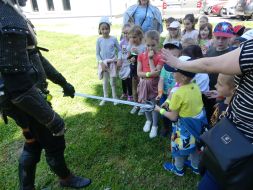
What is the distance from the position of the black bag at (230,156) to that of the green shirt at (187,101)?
94 centimetres

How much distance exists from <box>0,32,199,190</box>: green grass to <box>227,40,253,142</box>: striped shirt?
1574mm

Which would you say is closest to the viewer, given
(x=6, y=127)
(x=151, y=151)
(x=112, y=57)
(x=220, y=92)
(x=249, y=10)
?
(x=220, y=92)

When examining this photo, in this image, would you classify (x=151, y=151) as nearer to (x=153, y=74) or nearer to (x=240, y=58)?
(x=153, y=74)

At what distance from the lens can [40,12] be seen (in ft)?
71.7

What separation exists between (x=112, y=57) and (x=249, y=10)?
36.8 ft

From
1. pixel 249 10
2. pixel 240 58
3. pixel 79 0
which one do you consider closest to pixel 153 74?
pixel 240 58

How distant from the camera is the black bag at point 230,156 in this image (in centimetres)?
167

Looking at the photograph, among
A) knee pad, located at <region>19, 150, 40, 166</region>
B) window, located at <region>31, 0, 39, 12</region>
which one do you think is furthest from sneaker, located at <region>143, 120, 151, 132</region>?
window, located at <region>31, 0, 39, 12</region>

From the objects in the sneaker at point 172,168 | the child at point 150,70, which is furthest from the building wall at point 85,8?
the sneaker at point 172,168

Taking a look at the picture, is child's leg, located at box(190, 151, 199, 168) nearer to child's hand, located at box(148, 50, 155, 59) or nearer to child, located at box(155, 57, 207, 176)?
child, located at box(155, 57, 207, 176)

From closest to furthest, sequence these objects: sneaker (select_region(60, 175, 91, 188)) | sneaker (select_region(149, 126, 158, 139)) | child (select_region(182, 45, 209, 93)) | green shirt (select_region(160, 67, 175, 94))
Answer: sneaker (select_region(60, 175, 91, 188)), child (select_region(182, 45, 209, 93)), green shirt (select_region(160, 67, 175, 94)), sneaker (select_region(149, 126, 158, 139))

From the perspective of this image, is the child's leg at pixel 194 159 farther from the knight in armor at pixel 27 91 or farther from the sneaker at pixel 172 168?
the knight in armor at pixel 27 91

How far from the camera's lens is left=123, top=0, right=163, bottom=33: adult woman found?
17.9 feet

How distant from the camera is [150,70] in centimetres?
407
